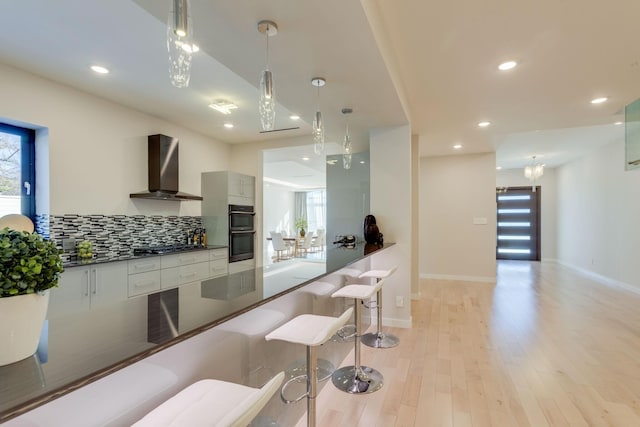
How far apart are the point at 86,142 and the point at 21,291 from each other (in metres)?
3.58

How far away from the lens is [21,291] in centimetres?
67

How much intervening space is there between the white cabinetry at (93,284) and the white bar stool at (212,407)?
2260 millimetres

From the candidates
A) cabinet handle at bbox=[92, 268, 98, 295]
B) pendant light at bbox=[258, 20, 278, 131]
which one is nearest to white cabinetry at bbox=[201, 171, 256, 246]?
cabinet handle at bbox=[92, 268, 98, 295]

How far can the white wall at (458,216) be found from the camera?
6.04 m

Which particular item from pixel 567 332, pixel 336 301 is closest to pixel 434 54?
pixel 336 301

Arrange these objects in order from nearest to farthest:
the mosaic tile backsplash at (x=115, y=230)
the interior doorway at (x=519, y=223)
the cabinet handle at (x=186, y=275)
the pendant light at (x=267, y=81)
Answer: the pendant light at (x=267, y=81) → the mosaic tile backsplash at (x=115, y=230) → the cabinet handle at (x=186, y=275) → the interior doorway at (x=519, y=223)

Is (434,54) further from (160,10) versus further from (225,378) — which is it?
(225,378)

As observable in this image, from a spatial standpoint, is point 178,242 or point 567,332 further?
point 178,242

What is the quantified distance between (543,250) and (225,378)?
1000 centimetres

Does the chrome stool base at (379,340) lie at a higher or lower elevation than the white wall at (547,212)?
lower

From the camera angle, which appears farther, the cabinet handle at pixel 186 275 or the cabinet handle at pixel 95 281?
the cabinet handle at pixel 186 275

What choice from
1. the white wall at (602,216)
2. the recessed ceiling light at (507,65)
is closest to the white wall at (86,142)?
the recessed ceiling light at (507,65)

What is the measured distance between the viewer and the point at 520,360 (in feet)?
8.93

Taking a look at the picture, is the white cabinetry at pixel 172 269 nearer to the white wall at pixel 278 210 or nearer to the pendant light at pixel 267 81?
the pendant light at pixel 267 81
